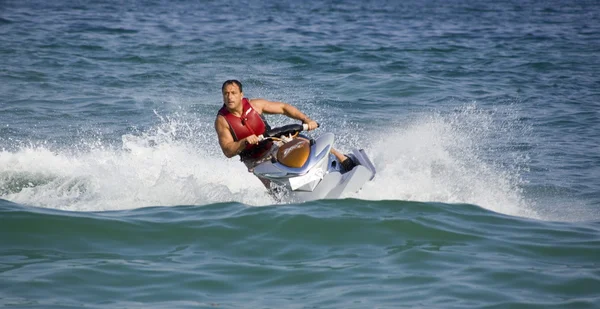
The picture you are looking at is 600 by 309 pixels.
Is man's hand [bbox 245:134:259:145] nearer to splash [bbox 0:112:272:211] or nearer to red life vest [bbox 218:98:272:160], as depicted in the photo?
red life vest [bbox 218:98:272:160]

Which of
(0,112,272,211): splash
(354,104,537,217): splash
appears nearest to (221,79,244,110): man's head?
(0,112,272,211): splash

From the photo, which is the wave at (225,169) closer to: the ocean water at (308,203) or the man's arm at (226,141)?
the ocean water at (308,203)

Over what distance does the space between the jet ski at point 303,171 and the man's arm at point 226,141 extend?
0.88 ft

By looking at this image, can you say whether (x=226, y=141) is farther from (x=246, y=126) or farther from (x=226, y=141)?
(x=246, y=126)

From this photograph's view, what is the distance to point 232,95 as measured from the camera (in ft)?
25.1

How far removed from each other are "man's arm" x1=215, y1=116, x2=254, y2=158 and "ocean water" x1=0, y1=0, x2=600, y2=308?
0.42 m

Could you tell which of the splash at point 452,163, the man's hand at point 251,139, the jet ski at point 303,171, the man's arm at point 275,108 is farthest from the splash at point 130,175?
the splash at point 452,163

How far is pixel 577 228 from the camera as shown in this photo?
6.86 meters

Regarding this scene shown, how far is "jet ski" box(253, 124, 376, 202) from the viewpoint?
7.36 metres

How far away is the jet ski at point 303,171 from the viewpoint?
290 inches

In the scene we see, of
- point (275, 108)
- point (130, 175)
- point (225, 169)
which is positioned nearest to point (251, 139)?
point (275, 108)

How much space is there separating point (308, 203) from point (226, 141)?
1.09 m

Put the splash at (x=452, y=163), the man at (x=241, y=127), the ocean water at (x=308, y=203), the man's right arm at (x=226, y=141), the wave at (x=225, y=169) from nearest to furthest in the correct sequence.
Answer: the ocean water at (x=308, y=203), the man's right arm at (x=226, y=141), the man at (x=241, y=127), the wave at (x=225, y=169), the splash at (x=452, y=163)

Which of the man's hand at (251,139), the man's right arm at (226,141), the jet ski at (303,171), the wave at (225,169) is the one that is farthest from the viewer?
the wave at (225,169)
